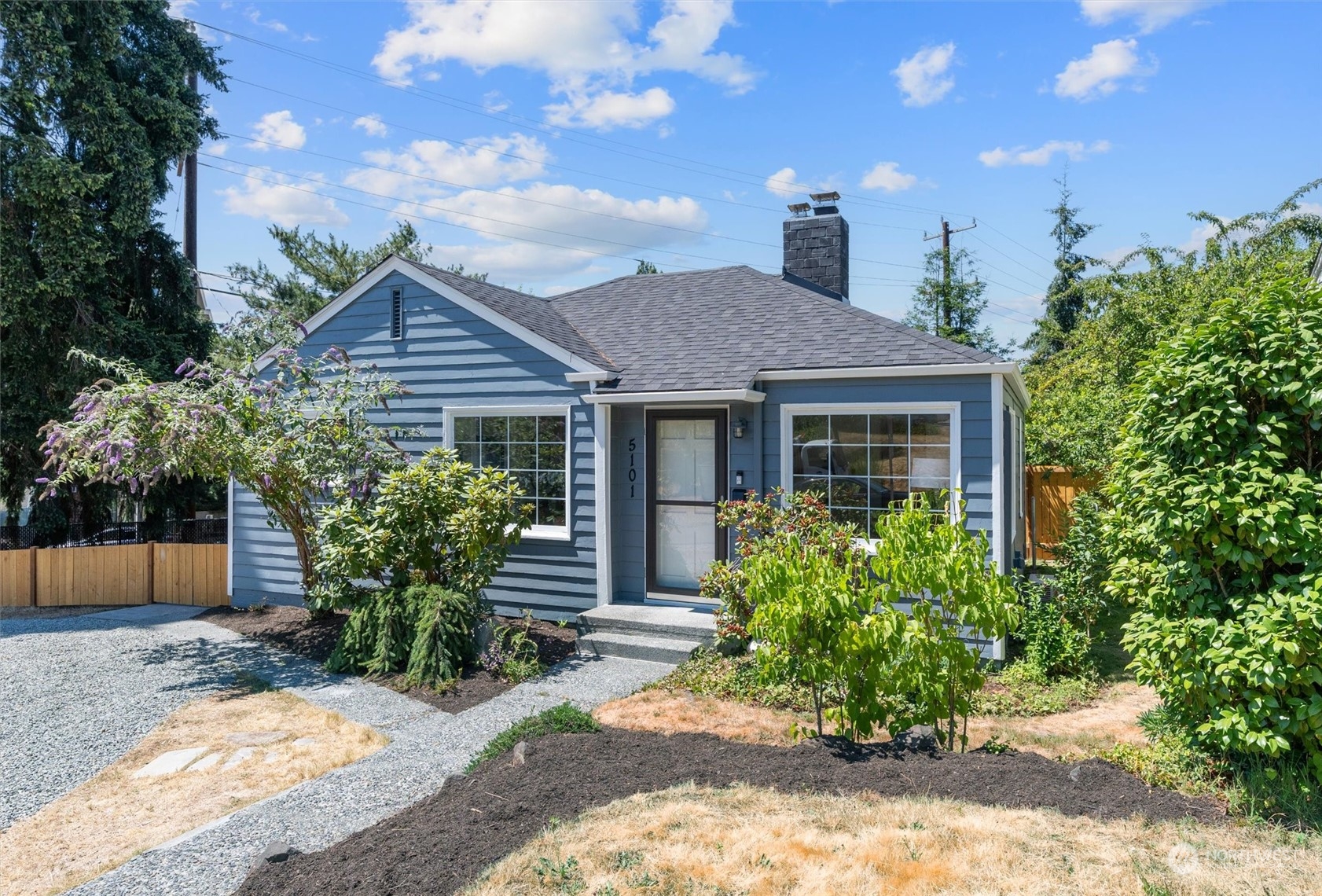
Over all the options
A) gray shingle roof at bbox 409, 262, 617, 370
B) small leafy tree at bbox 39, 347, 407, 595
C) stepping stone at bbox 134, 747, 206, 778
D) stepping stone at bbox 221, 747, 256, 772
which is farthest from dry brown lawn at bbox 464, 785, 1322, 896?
gray shingle roof at bbox 409, 262, 617, 370

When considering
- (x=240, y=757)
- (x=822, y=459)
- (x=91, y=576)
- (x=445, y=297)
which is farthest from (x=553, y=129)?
(x=240, y=757)

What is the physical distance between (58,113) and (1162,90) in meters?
16.9

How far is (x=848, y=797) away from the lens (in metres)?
4.04

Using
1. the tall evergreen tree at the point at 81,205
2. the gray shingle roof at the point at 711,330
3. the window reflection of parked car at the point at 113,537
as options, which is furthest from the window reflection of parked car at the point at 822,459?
the window reflection of parked car at the point at 113,537

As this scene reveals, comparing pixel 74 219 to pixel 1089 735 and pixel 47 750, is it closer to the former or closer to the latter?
pixel 47 750

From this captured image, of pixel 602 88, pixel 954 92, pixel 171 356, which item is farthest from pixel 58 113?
pixel 954 92

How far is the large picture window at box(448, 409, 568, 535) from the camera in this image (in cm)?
893

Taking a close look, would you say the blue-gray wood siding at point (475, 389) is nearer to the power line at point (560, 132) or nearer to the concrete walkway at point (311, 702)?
the concrete walkway at point (311, 702)

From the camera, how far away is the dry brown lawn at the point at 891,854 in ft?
10.3

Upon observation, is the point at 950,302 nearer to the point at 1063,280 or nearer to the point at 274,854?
the point at 1063,280

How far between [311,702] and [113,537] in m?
10.1

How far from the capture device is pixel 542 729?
5109mm

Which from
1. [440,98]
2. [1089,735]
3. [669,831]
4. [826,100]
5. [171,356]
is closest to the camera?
[669,831]

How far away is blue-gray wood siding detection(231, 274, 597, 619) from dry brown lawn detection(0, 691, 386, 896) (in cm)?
291
